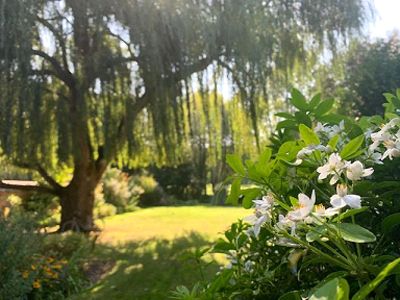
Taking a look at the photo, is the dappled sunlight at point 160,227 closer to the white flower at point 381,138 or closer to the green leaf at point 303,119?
the green leaf at point 303,119

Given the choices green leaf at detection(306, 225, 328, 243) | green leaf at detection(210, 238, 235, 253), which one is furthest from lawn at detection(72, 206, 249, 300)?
green leaf at detection(306, 225, 328, 243)

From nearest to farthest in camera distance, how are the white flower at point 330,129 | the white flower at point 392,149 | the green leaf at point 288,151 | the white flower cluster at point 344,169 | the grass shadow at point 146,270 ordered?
the white flower cluster at point 344,169 < the white flower at point 392,149 < the green leaf at point 288,151 < the white flower at point 330,129 < the grass shadow at point 146,270

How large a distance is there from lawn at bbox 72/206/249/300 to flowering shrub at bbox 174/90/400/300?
1.17 feet

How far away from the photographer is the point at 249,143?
6.95m

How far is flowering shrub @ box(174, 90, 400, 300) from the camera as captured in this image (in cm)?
83

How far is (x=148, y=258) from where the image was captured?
6.09m

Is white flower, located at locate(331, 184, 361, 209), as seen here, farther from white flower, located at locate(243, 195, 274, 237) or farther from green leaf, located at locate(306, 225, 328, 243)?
white flower, located at locate(243, 195, 274, 237)

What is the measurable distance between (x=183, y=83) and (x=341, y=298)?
5.46m

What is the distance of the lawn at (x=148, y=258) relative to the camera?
4.65 m

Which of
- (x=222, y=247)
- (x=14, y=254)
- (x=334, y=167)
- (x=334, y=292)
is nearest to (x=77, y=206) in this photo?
(x=14, y=254)

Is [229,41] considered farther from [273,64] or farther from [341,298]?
[341,298]

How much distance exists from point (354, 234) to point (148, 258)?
5561 mm

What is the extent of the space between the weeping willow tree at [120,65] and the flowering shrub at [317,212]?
4.49m

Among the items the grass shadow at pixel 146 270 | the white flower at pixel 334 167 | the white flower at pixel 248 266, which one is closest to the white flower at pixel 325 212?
the white flower at pixel 334 167
